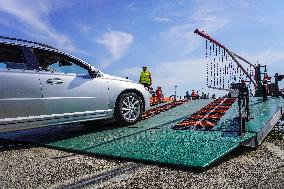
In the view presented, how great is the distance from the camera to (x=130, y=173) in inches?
139

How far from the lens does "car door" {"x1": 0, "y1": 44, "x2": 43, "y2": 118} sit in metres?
4.73

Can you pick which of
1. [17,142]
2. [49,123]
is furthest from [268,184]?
[17,142]

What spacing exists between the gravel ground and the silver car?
2.59ft

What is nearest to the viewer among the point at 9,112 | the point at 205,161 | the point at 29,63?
the point at 205,161

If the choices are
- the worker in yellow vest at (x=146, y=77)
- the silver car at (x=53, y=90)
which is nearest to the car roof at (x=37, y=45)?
the silver car at (x=53, y=90)

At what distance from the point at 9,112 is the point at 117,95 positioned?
7.52 feet

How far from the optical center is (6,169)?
3.90 meters

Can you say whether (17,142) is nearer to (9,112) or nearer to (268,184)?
(9,112)

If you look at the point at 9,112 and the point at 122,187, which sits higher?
the point at 9,112

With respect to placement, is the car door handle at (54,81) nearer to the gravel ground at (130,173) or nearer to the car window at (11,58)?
the car window at (11,58)

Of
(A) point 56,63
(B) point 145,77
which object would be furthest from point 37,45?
(B) point 145,77

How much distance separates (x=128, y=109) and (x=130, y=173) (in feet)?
10.5

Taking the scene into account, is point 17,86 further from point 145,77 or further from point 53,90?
Result: point 145,77

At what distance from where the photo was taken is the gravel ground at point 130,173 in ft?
10.4
